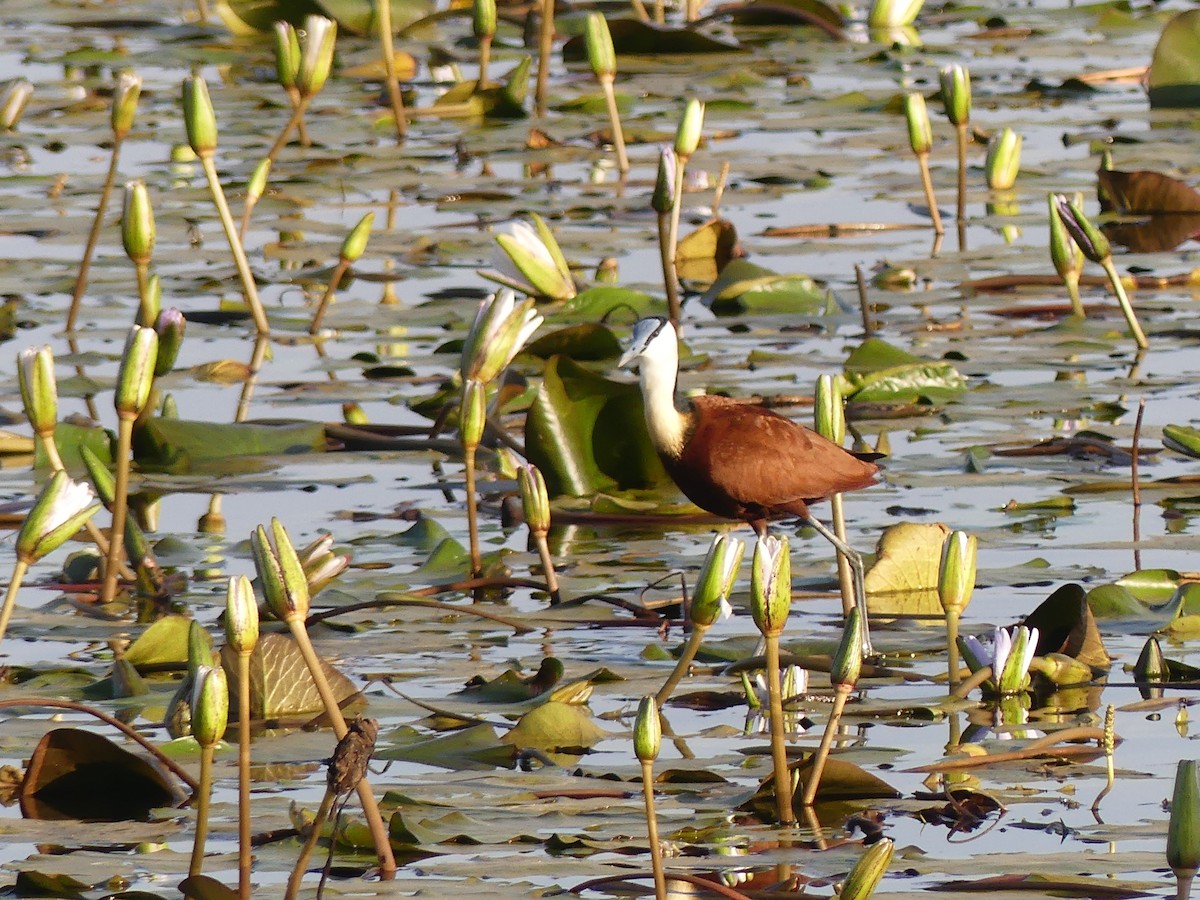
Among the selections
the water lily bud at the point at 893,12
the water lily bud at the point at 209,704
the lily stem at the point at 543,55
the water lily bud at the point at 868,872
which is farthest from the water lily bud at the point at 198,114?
the water lily bud at the point at 893,12

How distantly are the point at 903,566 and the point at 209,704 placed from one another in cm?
204

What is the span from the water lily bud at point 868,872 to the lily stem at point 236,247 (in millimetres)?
3975

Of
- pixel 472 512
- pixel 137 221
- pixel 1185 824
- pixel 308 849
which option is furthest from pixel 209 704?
pixel 137 221

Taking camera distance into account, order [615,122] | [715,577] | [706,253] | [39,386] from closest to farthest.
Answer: [715,577] < [39,386] < [706,253] < [615,122]

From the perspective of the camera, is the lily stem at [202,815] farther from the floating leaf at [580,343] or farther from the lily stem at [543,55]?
the lily stem at [543,55]

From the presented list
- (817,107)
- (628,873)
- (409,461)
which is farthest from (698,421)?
(817,107)

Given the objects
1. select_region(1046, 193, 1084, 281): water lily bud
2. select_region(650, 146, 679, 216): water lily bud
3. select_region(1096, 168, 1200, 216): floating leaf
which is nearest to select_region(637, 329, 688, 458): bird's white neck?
select_region(650, 146, 679, 216): water lily bud

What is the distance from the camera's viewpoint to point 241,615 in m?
2.65

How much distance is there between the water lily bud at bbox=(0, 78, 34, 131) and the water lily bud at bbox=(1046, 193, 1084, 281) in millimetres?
4738

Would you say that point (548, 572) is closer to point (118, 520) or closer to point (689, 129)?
point (118, 520)

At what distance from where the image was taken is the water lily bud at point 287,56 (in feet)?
23.6

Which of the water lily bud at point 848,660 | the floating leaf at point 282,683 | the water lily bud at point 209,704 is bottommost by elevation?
the floating leaf at point 282,683

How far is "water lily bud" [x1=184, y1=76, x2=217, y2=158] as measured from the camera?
19.6 ft

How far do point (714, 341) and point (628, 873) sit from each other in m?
4.01
